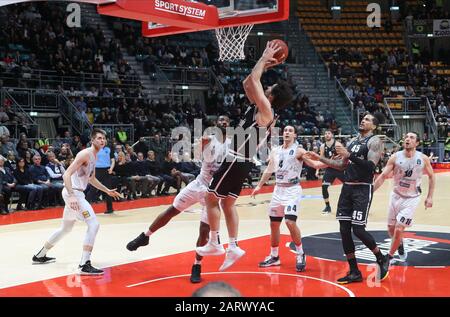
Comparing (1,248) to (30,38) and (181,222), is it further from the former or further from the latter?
(30,38)

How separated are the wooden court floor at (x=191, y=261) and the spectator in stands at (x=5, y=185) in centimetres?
44

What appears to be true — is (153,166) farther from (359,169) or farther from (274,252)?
(359,169)

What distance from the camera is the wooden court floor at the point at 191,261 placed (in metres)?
5.88

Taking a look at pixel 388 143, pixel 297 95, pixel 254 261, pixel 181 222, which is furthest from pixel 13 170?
pixel 388 143

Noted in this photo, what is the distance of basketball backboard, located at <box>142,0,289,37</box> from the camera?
9.89m

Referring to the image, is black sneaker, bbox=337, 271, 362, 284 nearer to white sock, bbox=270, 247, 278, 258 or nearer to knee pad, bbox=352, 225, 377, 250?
knee pad, bbox=352, 225, 377, 250

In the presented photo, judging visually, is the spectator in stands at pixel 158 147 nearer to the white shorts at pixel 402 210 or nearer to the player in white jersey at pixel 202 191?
the player in white jersey at pixel 202 191

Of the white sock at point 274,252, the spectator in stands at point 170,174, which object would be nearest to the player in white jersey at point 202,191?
the white sock at point 274,252

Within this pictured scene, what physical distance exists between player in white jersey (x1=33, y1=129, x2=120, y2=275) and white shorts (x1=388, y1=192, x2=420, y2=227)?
3551mm

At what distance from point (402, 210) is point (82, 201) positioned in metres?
3.84

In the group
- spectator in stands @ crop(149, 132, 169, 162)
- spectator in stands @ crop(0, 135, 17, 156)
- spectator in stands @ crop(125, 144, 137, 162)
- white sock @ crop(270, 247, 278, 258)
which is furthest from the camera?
spectator in stands @ crop(149, 132, 169, 162)

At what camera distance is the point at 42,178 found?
1270cm

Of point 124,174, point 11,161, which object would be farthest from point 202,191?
point 124,174

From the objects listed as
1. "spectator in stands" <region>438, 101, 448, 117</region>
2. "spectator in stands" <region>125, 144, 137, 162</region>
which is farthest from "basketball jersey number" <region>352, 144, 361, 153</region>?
"spectator in stands" <region>438, 101, 448, 117</region>
